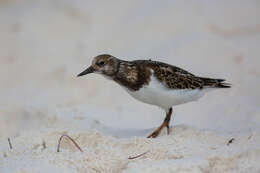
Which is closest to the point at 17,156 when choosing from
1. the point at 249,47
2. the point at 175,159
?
the point at 175,159

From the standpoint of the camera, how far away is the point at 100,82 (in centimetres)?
838

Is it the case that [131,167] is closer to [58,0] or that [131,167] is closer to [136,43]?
[136,43]

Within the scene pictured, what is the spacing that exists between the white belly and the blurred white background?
1.49 meters

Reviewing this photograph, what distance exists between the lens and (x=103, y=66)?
19.1 feet

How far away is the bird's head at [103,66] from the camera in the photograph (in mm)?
5820

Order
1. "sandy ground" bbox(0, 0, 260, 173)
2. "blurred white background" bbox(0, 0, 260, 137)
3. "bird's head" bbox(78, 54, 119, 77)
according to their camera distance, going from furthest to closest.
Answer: "blurred white background" bbox(0, 0, 260, 137) < "sandy ground" bbox(0, 0, 260, 173) < "bird's head" bbox(78, 54, 119, 77)

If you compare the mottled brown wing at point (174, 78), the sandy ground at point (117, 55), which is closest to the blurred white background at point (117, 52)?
the sandy ground at point (117, 55)

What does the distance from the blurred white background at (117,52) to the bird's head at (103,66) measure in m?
1.47

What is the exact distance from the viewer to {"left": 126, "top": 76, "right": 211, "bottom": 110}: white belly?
566cm

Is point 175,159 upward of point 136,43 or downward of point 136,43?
downward

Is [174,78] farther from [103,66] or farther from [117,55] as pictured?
[117,55]

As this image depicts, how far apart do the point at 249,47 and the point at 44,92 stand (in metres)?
2.97

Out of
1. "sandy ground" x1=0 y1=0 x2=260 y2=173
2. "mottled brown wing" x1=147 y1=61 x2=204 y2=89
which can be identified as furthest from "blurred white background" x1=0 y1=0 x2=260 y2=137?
"mottled brown wing" x1=147 y1=61 x2=204 y2=89

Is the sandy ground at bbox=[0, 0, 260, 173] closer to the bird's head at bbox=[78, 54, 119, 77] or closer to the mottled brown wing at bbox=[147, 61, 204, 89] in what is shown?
the mottled brown wing at bbox=[147, 61, 204, 89]
